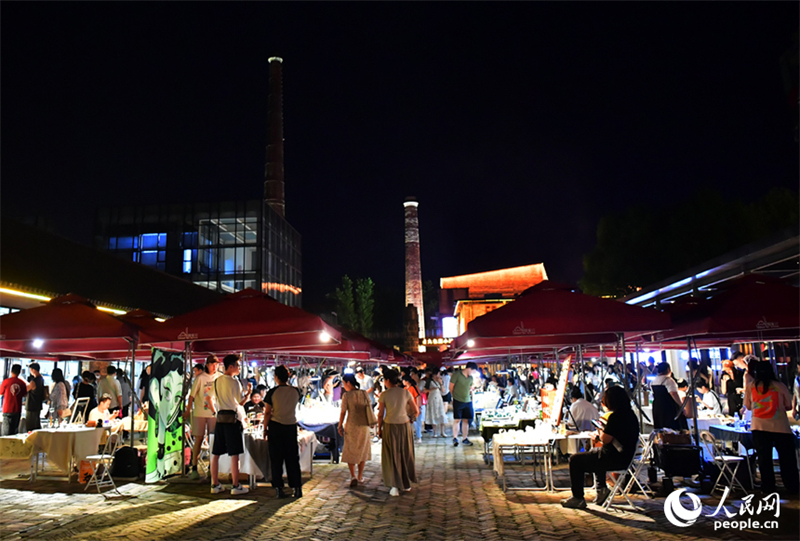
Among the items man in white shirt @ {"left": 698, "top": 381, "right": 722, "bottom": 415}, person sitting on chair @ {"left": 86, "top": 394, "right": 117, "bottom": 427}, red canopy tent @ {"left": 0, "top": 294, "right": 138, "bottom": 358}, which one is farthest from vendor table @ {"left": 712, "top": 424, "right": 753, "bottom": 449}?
person sitting on chair @ {"left": 86, "top": 394, "right": 117, "bottom": 427}

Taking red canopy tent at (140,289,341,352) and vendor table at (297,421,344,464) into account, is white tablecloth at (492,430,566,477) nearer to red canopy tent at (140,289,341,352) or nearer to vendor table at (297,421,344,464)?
red canopy tent at (140,289,341,352)

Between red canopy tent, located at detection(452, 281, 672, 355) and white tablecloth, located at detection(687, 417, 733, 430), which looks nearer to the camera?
red canopy tent, located at detection(452, 281, 672, 355)

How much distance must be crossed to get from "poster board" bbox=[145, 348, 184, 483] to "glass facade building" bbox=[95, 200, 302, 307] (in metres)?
33.5

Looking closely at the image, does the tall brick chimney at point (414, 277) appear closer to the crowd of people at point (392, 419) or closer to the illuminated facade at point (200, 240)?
the illuminated facade at point (200, 240)

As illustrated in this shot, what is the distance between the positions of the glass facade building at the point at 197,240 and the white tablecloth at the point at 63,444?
1312 inches

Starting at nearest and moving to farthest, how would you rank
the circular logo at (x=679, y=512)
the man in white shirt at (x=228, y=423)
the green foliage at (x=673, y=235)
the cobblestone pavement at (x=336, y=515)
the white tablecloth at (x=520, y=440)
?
the cobblestone pavement at (x=336, y=515), the circular logo at (x=679, y=512), the white tablecloth at (x=520, y=440), the man in white shirt at (x=228, y=423), the green foliage at (x=673, y=235)

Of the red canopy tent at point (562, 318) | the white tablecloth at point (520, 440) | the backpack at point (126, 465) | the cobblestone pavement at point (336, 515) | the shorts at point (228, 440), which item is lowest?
the cobblestone pavement at point (336, 515)

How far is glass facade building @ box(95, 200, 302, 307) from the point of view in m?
42.1

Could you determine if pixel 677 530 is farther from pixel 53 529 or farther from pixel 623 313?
pixel 53 529

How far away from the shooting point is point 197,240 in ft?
139

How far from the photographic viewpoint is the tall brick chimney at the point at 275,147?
4750cm

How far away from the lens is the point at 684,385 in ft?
40.8

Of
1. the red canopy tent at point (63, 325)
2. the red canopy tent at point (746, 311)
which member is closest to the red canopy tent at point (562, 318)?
the red canopy tent at point (746, 311)

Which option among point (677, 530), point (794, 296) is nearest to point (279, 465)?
point (677, 530)
